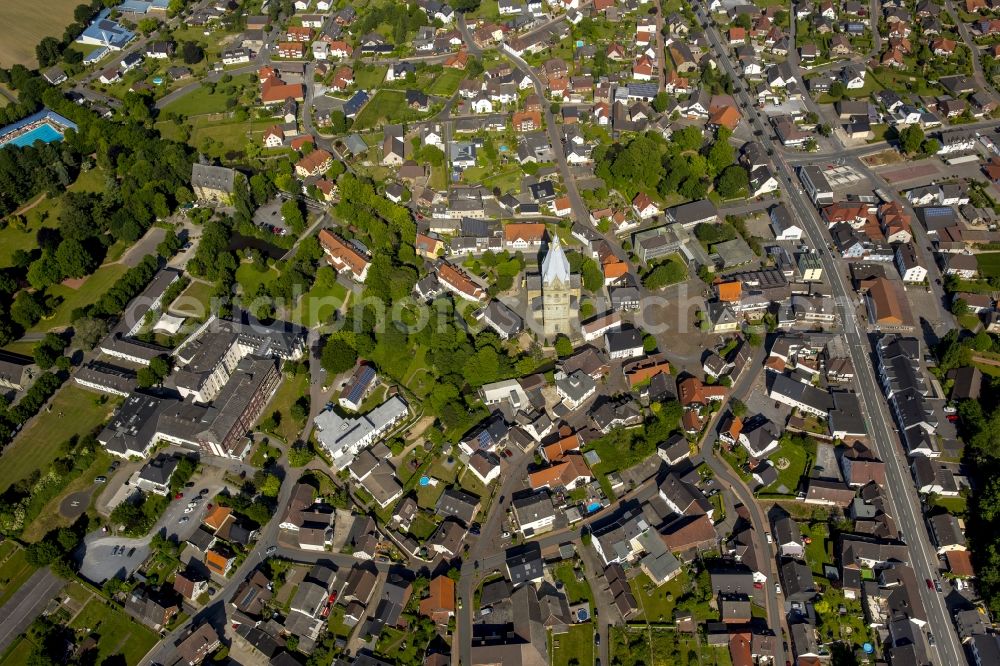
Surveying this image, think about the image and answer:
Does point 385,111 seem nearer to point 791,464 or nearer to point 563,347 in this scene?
point 563,347

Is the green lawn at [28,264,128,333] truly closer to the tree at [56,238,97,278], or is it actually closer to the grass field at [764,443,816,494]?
the tree at [56,238,97,278]

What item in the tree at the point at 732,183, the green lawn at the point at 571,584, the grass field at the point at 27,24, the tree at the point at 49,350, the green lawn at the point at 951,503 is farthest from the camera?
the grass field at the point at 27,24

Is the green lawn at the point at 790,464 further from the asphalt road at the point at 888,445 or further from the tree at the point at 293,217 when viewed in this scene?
the tree at the point at 293,217

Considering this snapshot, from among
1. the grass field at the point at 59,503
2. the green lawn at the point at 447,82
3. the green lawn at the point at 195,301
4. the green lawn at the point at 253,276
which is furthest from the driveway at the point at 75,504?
the green lawn at the point at 447,82

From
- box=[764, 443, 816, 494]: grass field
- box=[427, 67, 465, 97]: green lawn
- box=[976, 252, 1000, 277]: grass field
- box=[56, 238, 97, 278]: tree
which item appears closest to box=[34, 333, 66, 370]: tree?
box=[56, 238, 97, 278]: tree

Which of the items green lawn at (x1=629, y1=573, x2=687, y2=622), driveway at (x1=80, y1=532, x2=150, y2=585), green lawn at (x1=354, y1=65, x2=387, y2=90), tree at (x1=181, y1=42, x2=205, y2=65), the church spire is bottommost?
driveway at (x1=80, y1=532, x2=150, y2=585)

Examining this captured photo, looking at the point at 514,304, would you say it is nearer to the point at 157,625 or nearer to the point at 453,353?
the point at 453,353
